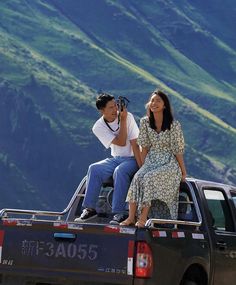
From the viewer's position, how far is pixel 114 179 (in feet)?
38.7

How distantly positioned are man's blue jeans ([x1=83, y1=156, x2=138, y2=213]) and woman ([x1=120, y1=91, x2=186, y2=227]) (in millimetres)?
238

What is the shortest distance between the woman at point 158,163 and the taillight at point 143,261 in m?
0.94

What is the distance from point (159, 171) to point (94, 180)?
92 centimetres

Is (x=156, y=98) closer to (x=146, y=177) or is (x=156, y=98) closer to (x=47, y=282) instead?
(x=146, y=177)

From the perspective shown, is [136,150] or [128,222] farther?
[136,150]

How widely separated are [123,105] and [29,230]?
2505 mm

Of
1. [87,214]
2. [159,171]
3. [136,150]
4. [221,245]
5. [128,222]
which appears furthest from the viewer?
[136,150]

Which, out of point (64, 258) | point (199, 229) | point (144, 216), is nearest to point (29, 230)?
point (64, 258)

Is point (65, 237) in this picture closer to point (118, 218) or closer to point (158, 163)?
point (118, 218)

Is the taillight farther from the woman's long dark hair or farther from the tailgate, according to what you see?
the woman's long dark hair

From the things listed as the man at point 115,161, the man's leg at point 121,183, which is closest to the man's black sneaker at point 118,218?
the man at point 115,161

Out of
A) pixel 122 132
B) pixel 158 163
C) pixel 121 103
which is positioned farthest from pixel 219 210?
pixel 121 103

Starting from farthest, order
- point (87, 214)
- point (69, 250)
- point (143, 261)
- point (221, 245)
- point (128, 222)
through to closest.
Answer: point (87, 214) < point (221, 245) < point (128, 222) < point (69, 250) < point (143, 261)

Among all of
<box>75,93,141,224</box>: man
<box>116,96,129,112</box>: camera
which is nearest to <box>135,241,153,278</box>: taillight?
<box>75,93,141,224</box>: man
